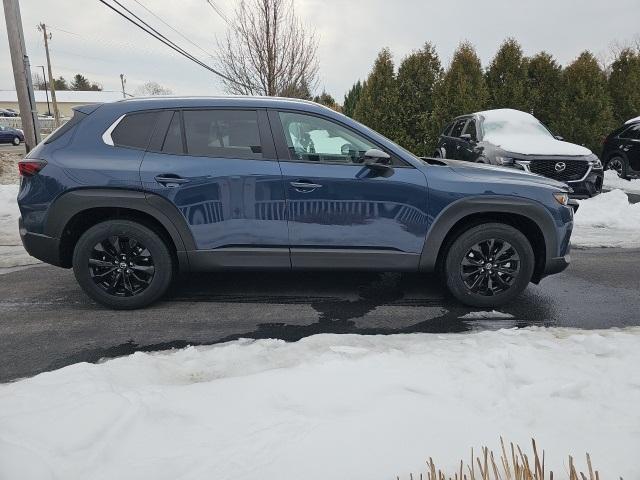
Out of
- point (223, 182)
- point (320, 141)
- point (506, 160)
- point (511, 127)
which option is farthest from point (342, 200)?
point (511, 127)

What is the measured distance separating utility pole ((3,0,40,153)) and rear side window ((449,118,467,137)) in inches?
347

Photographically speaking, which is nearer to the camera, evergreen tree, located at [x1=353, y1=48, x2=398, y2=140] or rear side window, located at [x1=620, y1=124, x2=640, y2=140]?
rear side window, located at [x1=620, y1=124, x2=640, y2=140]

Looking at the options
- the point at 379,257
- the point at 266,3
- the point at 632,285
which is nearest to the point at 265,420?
the point at 379,257

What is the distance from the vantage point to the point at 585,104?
45.1 feet

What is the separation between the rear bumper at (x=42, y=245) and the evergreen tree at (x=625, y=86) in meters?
16.4

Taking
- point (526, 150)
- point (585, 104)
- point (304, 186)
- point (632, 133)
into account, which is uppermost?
point (585, 104)

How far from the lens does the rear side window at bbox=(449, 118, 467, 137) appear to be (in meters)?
10.6

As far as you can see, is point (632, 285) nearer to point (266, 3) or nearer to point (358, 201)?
point (358, 201)

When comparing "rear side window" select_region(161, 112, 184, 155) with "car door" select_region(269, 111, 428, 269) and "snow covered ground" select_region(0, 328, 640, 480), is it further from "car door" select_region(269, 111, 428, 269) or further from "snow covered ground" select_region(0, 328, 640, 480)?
"snow covered ground" select_region(0, 328, 640, 480)

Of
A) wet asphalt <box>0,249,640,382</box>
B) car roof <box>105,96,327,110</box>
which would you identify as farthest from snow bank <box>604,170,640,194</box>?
car roof <box>105,96,327,110</box>

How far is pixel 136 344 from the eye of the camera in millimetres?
3486

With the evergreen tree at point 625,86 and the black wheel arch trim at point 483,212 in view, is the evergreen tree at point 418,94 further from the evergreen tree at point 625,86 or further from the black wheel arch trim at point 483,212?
the black wheel arch trim at point 483,212

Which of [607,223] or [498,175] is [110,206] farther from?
[607,223]

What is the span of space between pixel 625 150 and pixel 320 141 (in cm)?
1140
